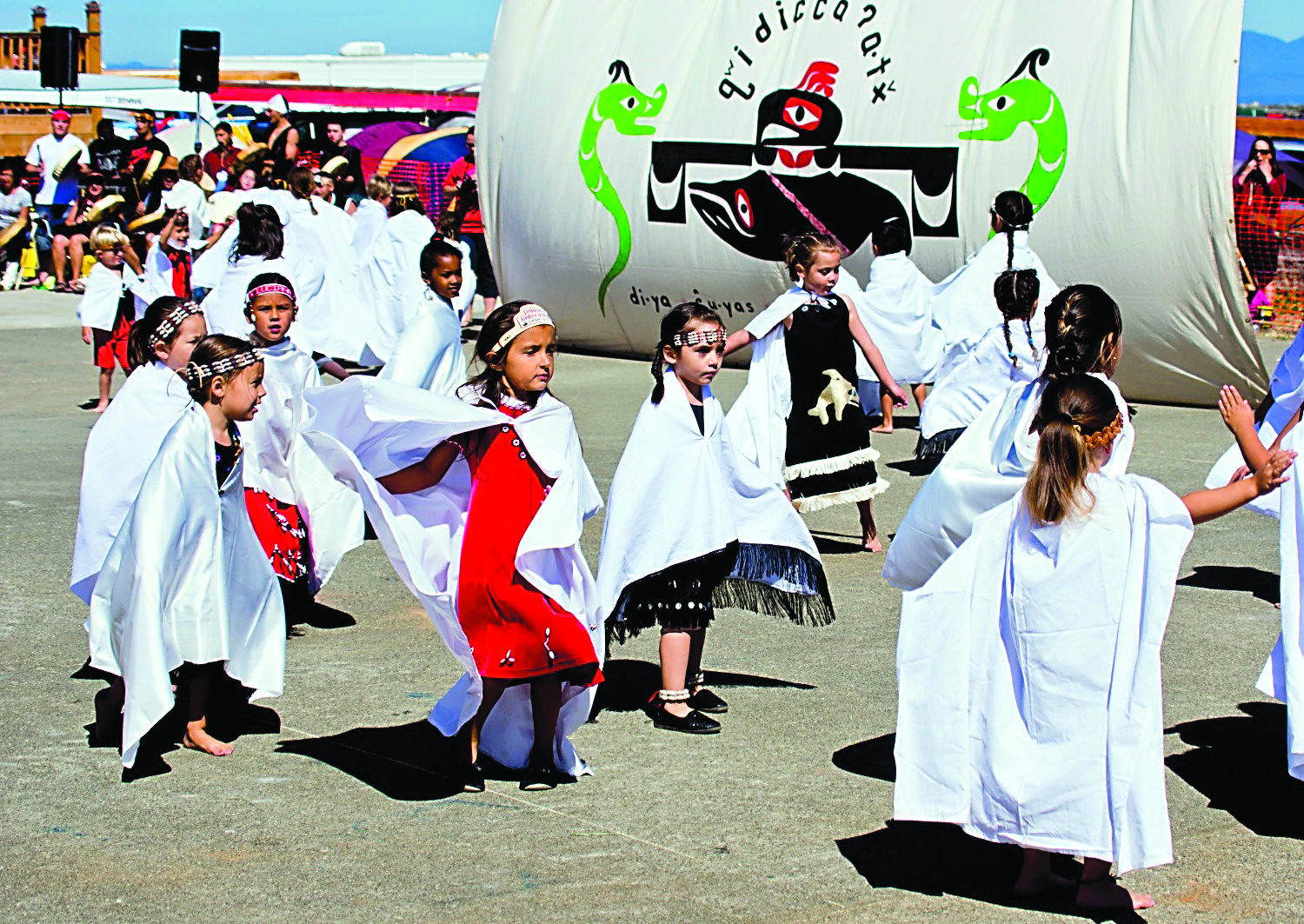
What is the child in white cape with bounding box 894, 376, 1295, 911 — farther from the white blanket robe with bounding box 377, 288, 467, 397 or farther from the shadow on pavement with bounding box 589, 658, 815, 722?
the white blanket robe with bounding box 377, 288, 467, 397

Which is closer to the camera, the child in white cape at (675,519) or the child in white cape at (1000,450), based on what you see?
the child in white cape at (1000,450)

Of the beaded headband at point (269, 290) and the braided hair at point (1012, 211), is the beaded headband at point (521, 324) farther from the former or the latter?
the braided hair at point (1012, 211)

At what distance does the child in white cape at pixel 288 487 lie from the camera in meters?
6.25

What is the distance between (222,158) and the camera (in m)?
20.6

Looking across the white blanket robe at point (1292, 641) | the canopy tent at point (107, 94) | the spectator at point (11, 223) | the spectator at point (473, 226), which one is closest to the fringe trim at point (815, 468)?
the white blanket robe at point (1292, 641)

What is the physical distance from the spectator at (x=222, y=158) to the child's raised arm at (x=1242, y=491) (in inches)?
670

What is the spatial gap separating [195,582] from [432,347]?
11.3 feet

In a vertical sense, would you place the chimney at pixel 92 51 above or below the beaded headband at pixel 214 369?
above

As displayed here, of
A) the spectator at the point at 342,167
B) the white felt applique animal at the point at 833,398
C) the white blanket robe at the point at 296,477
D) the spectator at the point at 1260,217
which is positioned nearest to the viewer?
the white blanket robe at the point at 296,477

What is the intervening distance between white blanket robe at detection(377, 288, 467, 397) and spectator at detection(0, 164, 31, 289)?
49.9 ft

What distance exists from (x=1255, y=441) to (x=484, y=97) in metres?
11.8

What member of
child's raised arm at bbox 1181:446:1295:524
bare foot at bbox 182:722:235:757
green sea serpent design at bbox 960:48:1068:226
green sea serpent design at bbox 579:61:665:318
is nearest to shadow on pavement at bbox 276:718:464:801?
bare foot at bbox 182:722:235:757

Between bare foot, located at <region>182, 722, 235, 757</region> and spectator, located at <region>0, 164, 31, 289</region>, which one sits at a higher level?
spectator, located at <region>0, 164, 31, 289</region>

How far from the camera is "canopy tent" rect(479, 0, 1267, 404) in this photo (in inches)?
437
